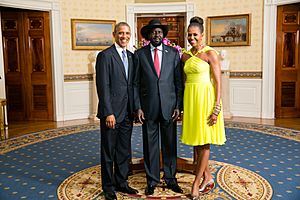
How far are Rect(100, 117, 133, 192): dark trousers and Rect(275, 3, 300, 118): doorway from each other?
15.8 feet

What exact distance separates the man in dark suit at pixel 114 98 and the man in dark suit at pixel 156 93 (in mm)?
96

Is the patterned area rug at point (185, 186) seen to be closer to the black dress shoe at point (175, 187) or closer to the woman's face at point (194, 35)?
the black dress shoe at point (175, 187)

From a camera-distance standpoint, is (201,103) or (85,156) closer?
(201,103)

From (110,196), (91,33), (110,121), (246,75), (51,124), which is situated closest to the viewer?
(110,121)

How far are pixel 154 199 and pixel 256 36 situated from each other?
4.95m

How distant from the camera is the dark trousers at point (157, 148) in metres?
3.02

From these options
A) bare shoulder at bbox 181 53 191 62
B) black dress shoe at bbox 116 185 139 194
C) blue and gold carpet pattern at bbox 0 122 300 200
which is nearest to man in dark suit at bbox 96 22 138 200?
black dress shoe at bbox 116 185 139 194

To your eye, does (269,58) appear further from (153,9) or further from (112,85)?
(112,85)

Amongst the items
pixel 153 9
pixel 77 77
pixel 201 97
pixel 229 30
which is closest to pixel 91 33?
pixel 77 77

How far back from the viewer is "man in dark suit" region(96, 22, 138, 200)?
9.33 ft

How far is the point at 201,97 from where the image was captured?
113 inches

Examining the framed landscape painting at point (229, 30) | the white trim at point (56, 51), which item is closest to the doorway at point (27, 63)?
the white trim at point (56, 51)

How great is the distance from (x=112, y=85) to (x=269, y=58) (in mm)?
4813

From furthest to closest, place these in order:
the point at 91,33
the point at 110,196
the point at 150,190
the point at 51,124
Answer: the point at 91,33, the point at 51,124, the point at 150,190, the point at 110,196
